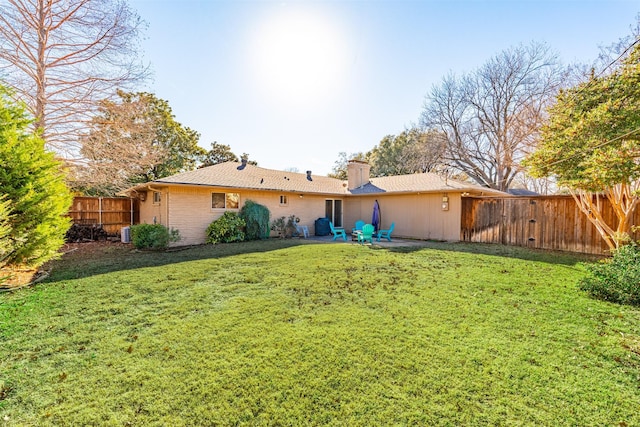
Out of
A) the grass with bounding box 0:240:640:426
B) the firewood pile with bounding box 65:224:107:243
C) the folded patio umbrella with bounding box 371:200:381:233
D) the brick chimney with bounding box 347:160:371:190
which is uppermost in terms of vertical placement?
the brick chimney with bounding box 347:160:371:190

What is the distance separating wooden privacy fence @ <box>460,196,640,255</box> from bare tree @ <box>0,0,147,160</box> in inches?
579

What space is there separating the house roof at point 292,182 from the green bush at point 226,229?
4.45ft

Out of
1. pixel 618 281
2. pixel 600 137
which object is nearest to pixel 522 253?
pixel 600 137

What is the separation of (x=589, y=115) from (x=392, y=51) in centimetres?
658

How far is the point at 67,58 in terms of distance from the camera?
10039mm

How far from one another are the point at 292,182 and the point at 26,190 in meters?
10.8

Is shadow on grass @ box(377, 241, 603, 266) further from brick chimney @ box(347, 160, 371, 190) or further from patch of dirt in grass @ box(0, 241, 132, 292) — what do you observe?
patch of dirt in grass @ box(0, 241, 132, 292)

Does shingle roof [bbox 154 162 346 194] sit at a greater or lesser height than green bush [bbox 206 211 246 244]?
greater

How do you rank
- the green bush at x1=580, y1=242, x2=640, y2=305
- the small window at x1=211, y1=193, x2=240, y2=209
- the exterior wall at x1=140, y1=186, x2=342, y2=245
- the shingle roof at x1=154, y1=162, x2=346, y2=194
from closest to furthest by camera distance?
the green bush at x1=580, y1=242, x2=640, y2=305 < the exterior wall at x1=140, y1=186, x2=342, y2=245 < the shingle roof at x1=154, y1=162, x2=346, y2=194 < the small window at x1=211, y1=193, x2=240, y2=209

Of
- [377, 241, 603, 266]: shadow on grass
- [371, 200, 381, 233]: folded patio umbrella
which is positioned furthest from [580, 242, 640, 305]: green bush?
[371, 200, 381, 233]: folded patio umbrella

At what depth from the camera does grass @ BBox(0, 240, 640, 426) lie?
2.44m

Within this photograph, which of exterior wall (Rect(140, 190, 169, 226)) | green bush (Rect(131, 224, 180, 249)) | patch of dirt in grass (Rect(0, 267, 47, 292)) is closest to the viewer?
patch of dirt in grass (Rect(0, 267, 47, 292))

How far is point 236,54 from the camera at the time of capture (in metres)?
9.91

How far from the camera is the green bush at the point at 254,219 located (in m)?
12.4
